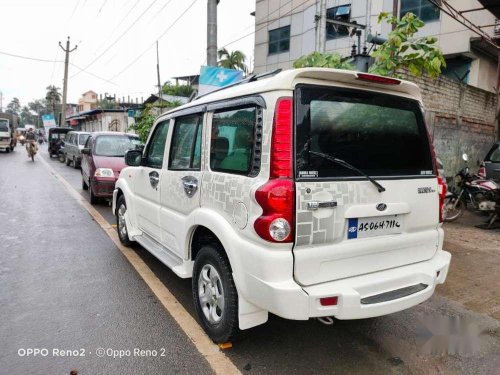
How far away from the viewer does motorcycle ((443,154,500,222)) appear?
751 cm

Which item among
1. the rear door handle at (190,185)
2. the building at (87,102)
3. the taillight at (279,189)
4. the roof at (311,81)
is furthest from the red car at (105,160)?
the building at (87,102)

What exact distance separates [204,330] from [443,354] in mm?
1891

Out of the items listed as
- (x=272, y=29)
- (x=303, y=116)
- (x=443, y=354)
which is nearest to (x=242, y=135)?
(x=303, y=116)

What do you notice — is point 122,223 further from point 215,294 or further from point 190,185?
point 215,294

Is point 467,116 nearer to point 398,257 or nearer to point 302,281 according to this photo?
point 398,257

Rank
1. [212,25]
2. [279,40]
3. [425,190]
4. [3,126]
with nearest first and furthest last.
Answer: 1. [425,190]
2. [212,25]
3. [279,40]
4. [3,126]

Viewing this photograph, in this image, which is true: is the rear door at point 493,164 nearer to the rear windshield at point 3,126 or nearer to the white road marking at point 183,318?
the white road marking at point 183,318

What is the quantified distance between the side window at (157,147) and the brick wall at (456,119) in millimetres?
6212

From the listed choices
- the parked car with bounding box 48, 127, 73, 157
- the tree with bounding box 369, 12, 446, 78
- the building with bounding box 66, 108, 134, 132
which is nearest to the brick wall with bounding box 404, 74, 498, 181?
the tree with bounding box 369, 12, 446, 78

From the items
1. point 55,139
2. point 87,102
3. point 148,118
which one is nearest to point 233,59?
point 55,139

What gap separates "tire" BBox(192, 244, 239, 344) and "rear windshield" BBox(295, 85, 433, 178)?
97 cm

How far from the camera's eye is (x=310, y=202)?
249 cm

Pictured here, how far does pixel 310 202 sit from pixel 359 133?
68 centimetres

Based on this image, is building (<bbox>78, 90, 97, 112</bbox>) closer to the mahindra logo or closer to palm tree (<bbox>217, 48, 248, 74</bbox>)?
palm tree (<bbox>217, 48, 248, 74</bbox>)
